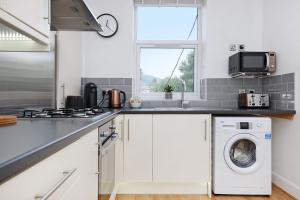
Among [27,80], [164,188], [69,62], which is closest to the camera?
[27,80]

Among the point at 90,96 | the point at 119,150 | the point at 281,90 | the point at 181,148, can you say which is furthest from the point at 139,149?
the point at 281,90

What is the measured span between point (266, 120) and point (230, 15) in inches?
59.3

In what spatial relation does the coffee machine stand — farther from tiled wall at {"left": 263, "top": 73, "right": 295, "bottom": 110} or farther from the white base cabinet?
tiled wall at {"left": 263, "top": 73, "right": 295, "bottom": 110}

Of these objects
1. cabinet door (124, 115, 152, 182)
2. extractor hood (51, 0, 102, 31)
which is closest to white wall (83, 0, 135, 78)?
cabinet door (124, 115, 152, 182)

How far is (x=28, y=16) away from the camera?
135cm

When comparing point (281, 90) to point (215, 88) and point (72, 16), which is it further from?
point (72, 16)

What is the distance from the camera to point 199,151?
2.76 meters

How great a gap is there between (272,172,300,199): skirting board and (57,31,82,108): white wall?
2.48 meters

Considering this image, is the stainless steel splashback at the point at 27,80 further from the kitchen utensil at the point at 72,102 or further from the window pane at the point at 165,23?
the window pane at the point at 165,23

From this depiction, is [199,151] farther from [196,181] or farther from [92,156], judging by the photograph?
[92,156]

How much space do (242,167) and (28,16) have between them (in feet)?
7.72

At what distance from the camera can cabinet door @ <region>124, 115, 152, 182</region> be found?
2.78m

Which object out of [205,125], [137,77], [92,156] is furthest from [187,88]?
[92,156]

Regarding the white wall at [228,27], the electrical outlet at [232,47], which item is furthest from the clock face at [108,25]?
the electrical outlet at [232,47]
